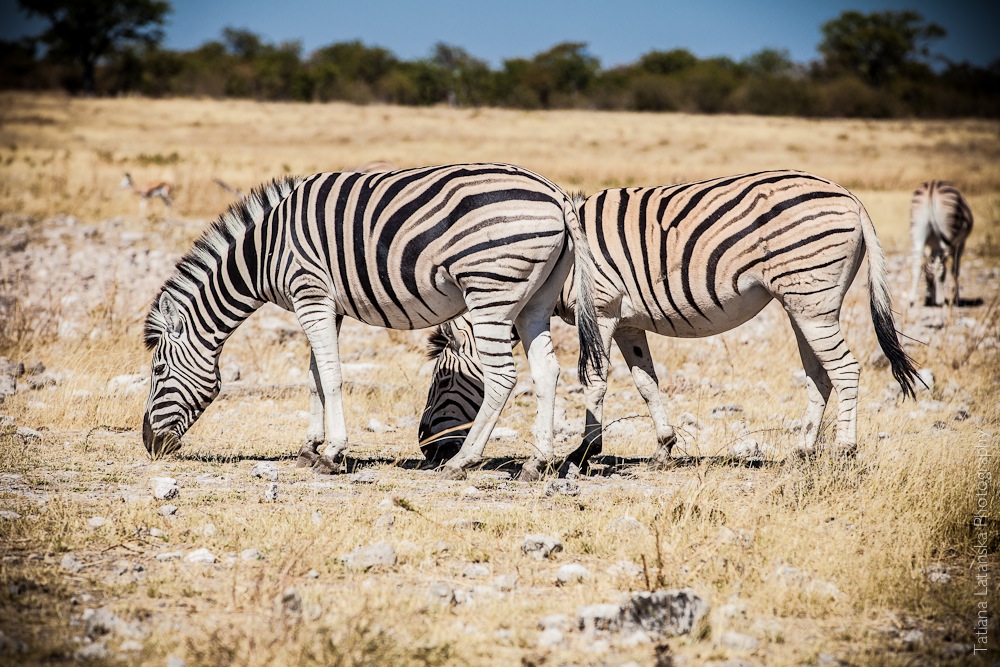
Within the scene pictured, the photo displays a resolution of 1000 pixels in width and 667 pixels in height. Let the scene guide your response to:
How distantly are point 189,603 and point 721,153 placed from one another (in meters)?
34.7

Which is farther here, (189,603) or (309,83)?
(309,83)

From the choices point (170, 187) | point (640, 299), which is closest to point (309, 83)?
point (170, 187)

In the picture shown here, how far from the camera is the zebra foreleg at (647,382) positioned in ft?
24.6

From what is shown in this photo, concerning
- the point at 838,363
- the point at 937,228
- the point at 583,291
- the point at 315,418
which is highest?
the point at 937,228

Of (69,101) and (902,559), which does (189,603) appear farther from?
(69,101)

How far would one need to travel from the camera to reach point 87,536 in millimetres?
5234

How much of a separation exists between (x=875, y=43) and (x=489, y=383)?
83987 mm

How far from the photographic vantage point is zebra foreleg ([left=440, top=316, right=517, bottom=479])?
6680mm

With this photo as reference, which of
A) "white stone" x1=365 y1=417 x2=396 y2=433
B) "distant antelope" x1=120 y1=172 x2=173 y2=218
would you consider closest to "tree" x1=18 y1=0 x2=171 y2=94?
"distant antelope" x1=120 y1=172 x2=173 y2=218

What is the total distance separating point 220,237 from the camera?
296 inches

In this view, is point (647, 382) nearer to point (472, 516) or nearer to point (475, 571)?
point (472, 516)

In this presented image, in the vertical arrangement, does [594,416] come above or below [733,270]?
below

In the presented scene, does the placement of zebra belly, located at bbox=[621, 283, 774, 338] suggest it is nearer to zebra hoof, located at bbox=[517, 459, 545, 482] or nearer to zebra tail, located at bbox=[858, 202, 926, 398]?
zebra tail, located at bbox=[858, 202, 926, 398]

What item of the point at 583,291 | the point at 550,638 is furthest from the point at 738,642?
the point at 583,291
